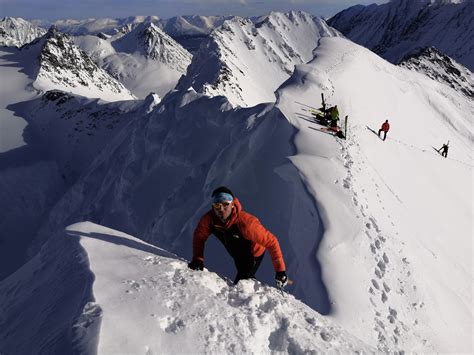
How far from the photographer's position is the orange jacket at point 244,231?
6.85 metres

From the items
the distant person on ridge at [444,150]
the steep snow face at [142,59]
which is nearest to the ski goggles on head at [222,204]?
the distant person on ridge at [444,150]

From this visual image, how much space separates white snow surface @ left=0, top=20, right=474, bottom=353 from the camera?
5.44 m

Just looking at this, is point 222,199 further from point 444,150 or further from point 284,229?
point 444,150

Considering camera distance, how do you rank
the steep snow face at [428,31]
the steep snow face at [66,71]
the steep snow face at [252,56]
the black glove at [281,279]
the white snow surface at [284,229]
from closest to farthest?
the white snow surface at [284,229]
the black glove at [281,279]
the steep snow face at [252,56]
the steep snow face at [66,71]
the steep snow face at [428,31]

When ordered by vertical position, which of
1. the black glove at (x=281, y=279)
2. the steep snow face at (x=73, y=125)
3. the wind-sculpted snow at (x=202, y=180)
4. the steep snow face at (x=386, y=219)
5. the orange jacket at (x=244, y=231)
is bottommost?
the steep snow face at (x=73, y=125)

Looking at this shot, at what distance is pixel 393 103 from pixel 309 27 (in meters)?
115

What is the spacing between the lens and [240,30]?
95.2m

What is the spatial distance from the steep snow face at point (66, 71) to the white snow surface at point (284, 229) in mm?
30244

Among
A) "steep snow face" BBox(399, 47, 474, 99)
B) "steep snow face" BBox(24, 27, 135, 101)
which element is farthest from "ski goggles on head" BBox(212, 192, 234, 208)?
"steep snow face" BBox(399, 47, 474, 99)

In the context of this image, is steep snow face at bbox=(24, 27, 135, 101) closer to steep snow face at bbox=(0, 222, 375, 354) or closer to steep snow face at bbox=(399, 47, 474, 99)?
steep snow face at bbox=(399, 47, 474, 99)

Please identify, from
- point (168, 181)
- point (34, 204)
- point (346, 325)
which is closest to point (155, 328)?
point (346, 325)

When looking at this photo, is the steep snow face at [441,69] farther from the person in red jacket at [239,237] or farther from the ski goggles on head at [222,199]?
the ski goggles on head at [222,199]

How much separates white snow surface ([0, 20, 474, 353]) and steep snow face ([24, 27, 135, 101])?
30244mm

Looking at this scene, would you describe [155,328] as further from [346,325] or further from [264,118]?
[264,118]
